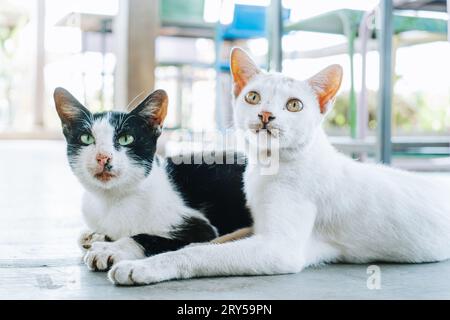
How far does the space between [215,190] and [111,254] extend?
35 cm

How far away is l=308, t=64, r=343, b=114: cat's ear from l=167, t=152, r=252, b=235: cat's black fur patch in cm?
30

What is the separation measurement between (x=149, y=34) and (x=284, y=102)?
1984 millimetres

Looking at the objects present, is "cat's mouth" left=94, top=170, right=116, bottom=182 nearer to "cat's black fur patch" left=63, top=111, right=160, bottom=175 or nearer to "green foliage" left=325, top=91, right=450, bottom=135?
"cat's black fur patch" left=63, top=111, right=160, bottom=175

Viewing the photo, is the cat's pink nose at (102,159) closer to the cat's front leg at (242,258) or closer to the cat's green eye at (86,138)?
the cat's green eye at (86,138)

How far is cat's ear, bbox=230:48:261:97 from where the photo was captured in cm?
119

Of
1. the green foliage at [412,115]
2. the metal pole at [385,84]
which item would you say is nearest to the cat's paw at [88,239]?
the metal pole at [385,84]

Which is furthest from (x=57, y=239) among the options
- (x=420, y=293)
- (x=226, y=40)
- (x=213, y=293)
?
(x=226, y=40)

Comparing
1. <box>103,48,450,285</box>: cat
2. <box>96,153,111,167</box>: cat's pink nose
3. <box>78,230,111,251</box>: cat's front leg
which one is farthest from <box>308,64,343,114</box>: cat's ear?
<box>78,230,111,251</box>: cat's front leg

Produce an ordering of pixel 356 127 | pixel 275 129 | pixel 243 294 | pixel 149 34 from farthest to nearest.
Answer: pixel 356 127 < pixel 149 34 < pixel 275 129 < pixel 243 294

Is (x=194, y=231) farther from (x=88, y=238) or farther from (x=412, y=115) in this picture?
(x=412, y=115)

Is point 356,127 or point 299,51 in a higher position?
point 299,51

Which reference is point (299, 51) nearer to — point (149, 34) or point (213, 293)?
point (149, 34)

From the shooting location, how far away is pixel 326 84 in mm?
1150

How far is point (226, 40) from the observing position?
4109 millimetres
